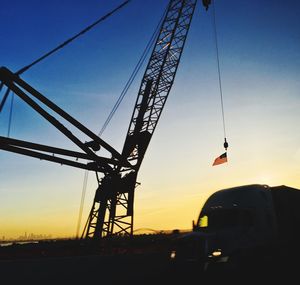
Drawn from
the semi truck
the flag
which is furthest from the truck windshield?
the flag

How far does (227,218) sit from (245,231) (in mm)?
761

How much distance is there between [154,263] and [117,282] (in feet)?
4.79

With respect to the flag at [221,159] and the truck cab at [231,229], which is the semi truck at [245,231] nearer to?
the truck cab at [231,229]

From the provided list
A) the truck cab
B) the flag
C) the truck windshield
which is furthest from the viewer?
the flag

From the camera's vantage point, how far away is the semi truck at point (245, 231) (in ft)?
26.8

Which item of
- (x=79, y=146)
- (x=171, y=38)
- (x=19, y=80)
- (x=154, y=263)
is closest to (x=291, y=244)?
(x=154, y=263)

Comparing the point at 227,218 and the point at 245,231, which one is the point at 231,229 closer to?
the point at 245,231

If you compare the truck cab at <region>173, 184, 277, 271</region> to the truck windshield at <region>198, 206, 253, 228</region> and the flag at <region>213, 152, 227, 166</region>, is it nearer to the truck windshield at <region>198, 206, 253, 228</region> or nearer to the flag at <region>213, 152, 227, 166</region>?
the truck windshield at <region>198, 206, 253, 228</region>

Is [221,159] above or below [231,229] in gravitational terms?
above

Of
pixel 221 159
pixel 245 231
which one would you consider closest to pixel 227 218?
pixel 245 231

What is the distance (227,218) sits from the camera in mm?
9570

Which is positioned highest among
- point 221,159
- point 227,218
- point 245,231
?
point 221,159

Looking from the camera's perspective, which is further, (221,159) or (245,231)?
(221,159)

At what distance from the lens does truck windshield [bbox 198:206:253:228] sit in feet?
30.5
